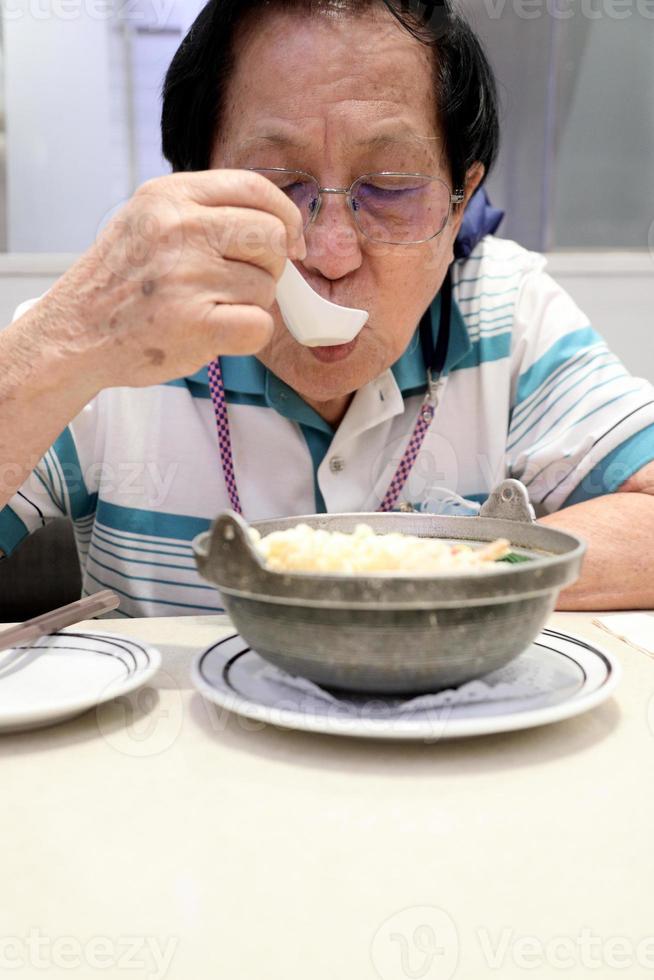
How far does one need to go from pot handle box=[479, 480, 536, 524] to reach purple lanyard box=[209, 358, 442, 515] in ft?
1.76

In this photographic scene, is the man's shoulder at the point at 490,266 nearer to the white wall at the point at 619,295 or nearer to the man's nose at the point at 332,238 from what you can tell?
the man's nose at the point at 332,238

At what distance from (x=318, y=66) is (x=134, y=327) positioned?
0.56 metres

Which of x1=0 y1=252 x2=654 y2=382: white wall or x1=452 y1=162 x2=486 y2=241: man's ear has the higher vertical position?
x1=452 y1=162 x2=486 y2=241: man's ear

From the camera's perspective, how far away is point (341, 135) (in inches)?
54.5

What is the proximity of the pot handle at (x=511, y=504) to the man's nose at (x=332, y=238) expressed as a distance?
469 millimetres

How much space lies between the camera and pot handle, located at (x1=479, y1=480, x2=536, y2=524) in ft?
3.64

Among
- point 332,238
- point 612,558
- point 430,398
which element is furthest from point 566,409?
point 332,238

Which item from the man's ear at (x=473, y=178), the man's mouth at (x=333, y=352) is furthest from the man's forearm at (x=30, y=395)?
the man's ear at (x=473, y=178)

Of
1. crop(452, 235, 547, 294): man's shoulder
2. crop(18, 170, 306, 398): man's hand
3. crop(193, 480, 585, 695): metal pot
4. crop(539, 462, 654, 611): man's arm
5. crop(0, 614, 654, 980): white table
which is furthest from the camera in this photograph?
crop(452, 235, 547, 294): man's shoulder

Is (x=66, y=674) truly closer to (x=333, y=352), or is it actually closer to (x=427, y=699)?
(x=427, y=699)

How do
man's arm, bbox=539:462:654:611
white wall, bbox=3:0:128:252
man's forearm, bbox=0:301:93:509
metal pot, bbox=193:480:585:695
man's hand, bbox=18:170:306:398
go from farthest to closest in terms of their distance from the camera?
white wall, bbox=3:0:128:252 < man's arm, bbox=539:462:654:611 < man's forearm, bbox=0:301:93:509 < man's hand, bbox=18:170:306:398 < metal pot, bbox=193:480:585:695

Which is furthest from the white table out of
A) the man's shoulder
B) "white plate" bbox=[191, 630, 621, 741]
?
the man's shoulder

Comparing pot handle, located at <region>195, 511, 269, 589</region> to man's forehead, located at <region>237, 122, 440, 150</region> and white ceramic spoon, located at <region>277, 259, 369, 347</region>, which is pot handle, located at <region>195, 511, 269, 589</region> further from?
man's forehead, located at <region>237, 122, 440, 150</region>

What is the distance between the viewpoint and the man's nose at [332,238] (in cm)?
140
